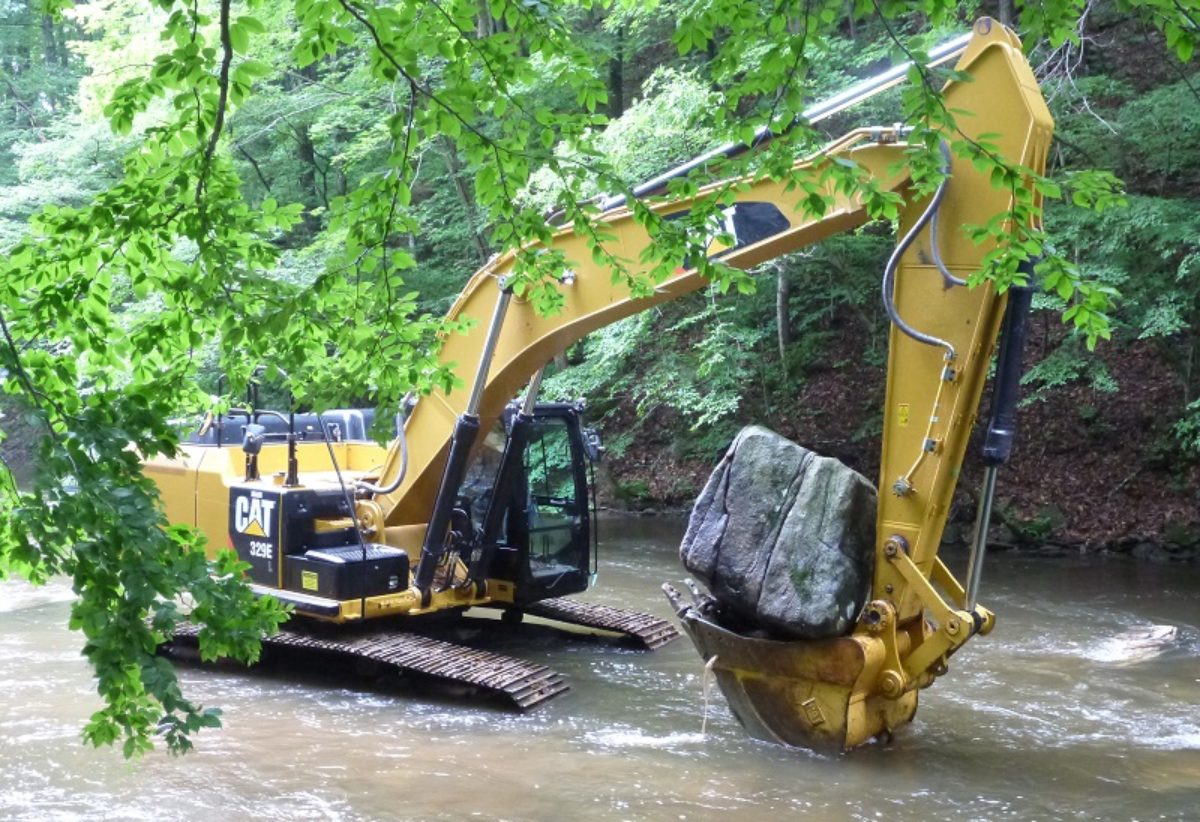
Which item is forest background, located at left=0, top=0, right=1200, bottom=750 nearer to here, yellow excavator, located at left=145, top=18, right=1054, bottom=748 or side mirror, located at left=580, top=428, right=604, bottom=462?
yellow excavator, located at left=145, top=18, right=1054, bottom=748

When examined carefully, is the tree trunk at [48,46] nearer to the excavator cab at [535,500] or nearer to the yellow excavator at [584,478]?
the yellow excavator at [584,478]

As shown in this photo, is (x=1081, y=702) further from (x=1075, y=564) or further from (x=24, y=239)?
(x=24, y=239)

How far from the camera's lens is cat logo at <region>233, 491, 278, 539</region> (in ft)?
27.8

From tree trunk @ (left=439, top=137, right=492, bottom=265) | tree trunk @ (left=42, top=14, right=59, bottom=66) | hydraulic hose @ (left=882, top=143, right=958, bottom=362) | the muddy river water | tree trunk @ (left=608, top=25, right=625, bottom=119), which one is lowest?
the muddy river water

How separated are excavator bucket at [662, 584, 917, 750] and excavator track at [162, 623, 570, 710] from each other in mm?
1342

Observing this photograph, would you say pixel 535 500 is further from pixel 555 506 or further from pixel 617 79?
pixel 617 79

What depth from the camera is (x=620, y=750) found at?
22.1ft

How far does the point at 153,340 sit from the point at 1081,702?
6106 millimetres

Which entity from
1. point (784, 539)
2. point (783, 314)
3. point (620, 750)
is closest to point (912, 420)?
point (784, 539)

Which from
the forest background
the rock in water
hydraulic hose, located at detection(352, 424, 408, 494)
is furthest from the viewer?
hydraulic hose, located at detection(352, 424, 408, 494)

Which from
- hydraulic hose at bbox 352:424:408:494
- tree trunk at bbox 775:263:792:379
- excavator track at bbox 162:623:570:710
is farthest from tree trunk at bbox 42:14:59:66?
excavator track at bbox 162:623:570:710

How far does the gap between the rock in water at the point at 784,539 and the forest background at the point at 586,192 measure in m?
1.92

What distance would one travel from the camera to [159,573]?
2857 mm

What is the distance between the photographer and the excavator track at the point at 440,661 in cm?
751
